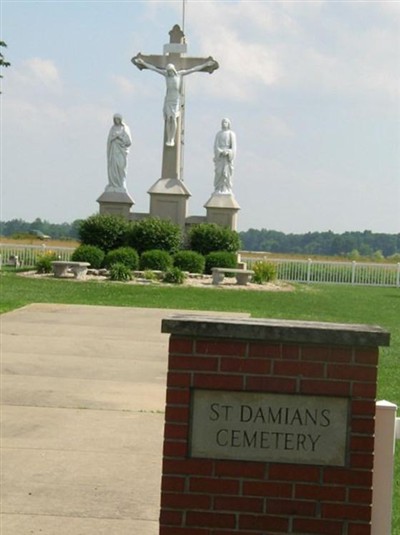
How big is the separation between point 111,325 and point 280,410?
13027mm

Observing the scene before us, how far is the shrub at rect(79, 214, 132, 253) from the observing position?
33344 mm

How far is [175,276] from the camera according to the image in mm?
29594

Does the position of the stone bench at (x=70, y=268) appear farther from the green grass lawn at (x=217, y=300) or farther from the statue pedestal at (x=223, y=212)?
Result: the statue pedestal at (x=223, y=212)

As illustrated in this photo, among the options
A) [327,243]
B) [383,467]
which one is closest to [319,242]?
[327,243]

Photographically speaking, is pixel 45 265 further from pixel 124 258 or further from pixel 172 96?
pixel 172 96

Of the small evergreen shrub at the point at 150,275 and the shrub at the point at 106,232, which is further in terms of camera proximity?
the shrub at the point at 106,232

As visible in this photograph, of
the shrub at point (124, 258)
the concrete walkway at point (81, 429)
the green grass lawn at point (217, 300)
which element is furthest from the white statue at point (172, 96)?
the concrete walkway at point (81, 429)

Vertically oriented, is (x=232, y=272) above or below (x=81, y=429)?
above

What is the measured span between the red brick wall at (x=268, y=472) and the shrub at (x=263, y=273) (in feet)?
88.4

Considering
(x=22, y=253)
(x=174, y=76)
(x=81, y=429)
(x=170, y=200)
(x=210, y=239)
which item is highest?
(x=174, y=76)

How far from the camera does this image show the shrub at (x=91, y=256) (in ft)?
106

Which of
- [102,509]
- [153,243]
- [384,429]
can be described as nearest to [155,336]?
[102,509]

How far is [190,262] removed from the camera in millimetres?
32031

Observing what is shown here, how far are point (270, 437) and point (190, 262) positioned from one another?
2696 centimetres
